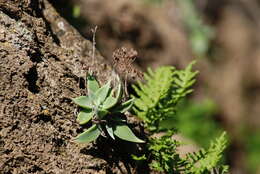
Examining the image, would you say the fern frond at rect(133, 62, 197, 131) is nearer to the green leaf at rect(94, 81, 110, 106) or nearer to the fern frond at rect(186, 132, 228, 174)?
the fern frond at rect(186, 132, 228, 174)

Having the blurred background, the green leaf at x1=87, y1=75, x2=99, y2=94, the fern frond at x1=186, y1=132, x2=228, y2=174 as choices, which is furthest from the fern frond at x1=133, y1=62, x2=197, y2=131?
the blurred background

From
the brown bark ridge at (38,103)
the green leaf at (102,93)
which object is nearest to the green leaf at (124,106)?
the green leaf at (102,93)

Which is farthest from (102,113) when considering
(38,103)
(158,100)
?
(158,100)

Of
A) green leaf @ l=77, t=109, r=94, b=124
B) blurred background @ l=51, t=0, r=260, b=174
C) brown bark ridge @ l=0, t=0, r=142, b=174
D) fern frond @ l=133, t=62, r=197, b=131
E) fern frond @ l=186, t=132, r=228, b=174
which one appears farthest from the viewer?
blurred background @ l=51, t=0, r=260, b=174

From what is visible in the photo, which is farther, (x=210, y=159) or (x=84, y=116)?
(x=210, y=159)

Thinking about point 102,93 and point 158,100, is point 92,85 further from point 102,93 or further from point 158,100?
point 158,100

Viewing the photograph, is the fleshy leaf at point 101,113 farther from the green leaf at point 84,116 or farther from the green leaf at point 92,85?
the green leaf at point 92,85
